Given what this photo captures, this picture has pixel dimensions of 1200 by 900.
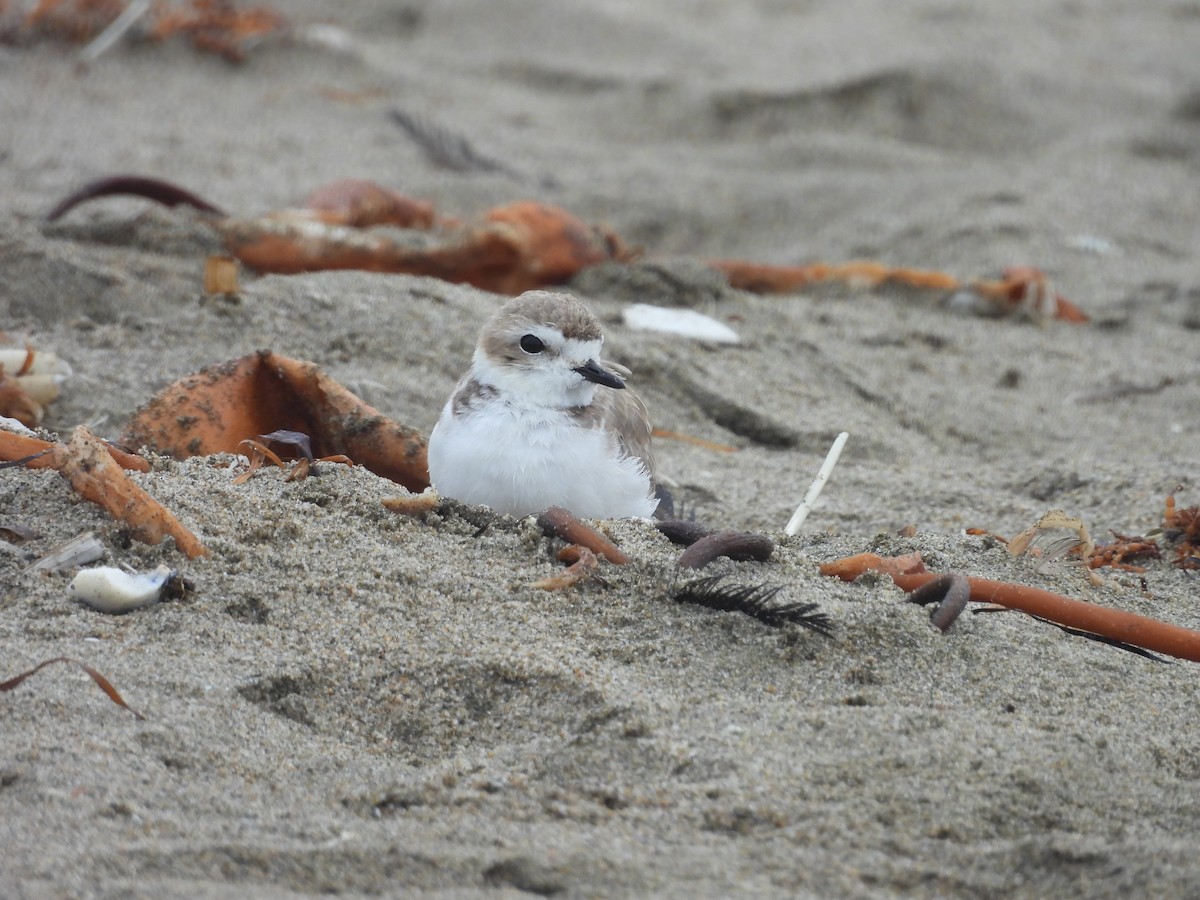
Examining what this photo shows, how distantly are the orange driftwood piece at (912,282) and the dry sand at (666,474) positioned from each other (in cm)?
13

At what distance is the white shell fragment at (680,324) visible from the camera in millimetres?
6371

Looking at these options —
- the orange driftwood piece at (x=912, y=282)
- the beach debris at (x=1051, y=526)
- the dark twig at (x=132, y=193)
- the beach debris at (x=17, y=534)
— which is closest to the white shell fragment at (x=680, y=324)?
the orange driftwood piece at (x=912, y=282)

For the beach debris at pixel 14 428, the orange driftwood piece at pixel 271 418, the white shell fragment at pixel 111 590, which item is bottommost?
the orange driftwood piece at pixel 271 418

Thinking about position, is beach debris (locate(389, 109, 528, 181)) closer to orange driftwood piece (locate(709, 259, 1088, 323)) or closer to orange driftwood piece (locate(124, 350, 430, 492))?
orange driftwood piece (locate(709, 259, 1088, 323))

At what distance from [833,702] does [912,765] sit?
0.95 ft

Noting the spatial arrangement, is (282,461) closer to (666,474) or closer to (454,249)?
(666,474)

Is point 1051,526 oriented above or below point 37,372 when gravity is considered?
above

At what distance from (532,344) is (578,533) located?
104 centimetres

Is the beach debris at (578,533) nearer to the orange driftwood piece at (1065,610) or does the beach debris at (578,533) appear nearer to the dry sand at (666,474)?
the dry sand at (666,474)

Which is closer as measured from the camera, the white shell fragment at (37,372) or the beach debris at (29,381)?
the beach debris at (29,381)

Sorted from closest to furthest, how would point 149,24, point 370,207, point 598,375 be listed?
point 598,375, point 370,207, point 149,24

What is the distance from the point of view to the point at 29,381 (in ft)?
16.5

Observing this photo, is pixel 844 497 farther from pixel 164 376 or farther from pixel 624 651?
pixel 164 376

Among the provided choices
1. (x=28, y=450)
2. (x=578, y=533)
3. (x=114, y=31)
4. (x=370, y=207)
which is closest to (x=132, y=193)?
(x=370, y=207)
